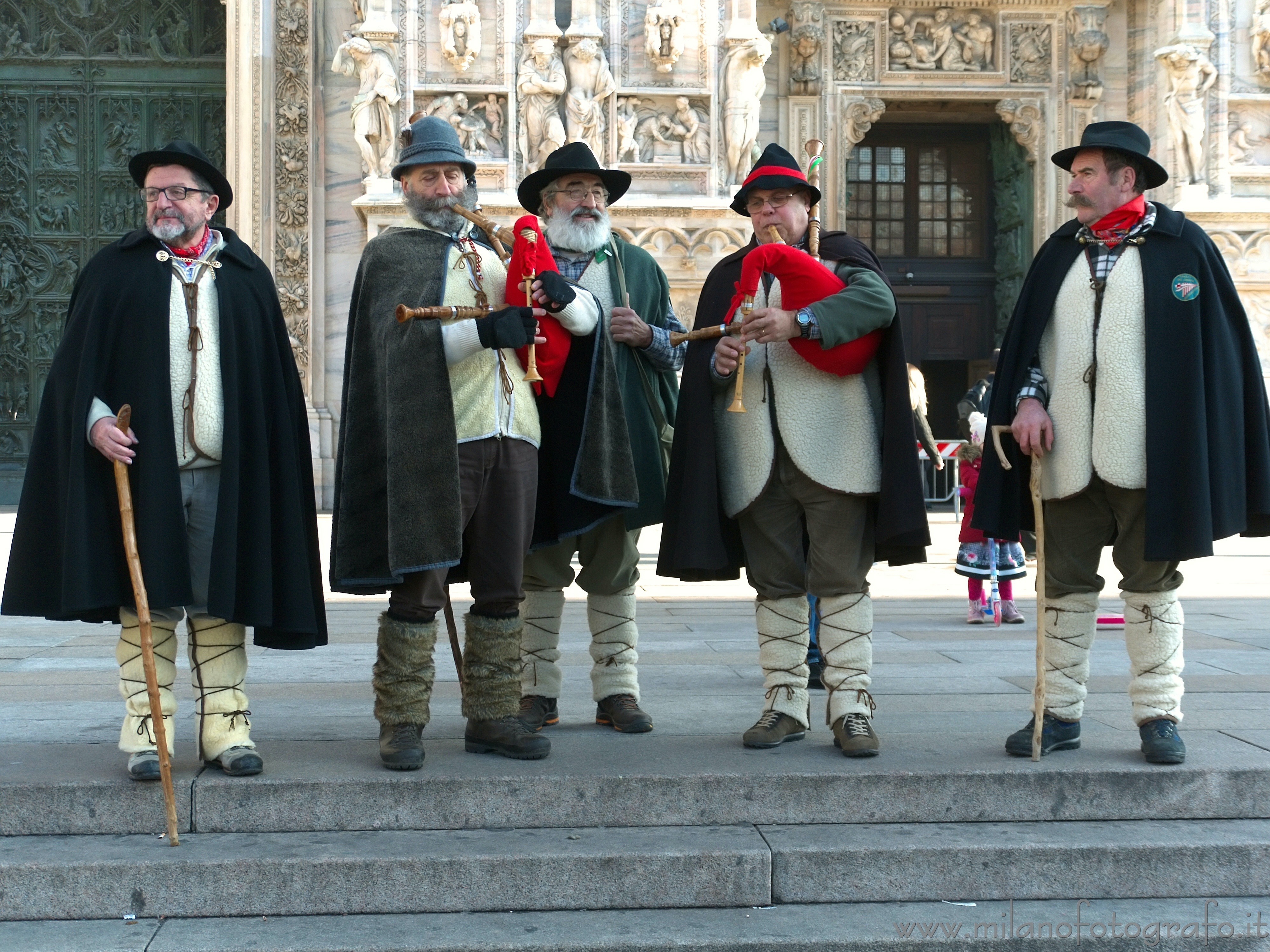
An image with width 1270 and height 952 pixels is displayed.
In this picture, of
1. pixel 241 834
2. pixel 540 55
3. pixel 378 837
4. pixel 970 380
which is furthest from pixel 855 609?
pixel 970 380

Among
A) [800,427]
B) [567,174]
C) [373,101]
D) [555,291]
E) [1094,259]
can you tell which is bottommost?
[800,427]

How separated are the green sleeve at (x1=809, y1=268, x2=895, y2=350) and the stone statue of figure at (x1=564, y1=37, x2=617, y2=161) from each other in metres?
9.95

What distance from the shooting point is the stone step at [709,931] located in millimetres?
3623

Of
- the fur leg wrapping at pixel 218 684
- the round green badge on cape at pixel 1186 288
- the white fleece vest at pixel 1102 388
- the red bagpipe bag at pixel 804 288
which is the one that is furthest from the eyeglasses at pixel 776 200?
the fur leg wrapping at pixel 218 684

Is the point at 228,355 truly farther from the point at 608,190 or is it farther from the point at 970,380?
the point at 970,380

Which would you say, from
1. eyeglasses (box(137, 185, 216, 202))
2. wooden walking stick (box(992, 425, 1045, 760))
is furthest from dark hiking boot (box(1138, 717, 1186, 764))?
eyeglasses (box(137, 185, 216, 202))

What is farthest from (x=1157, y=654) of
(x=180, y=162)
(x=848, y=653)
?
(x=180, y=162)

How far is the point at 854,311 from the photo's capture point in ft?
15.1

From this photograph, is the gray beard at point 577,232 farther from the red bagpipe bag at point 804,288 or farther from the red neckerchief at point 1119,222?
the red neckerchief at point 1119,222

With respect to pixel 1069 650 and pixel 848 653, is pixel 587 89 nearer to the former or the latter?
pixel 848 653

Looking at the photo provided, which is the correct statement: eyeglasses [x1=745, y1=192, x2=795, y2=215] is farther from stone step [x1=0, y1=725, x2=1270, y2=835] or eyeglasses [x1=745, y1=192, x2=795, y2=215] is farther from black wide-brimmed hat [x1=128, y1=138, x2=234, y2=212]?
stone step [x1=0, y1=725, x2=1270, y2=835]

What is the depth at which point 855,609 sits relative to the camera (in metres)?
4.66

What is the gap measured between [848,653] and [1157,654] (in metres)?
0.98

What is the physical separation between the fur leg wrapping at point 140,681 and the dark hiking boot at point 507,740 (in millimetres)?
933
